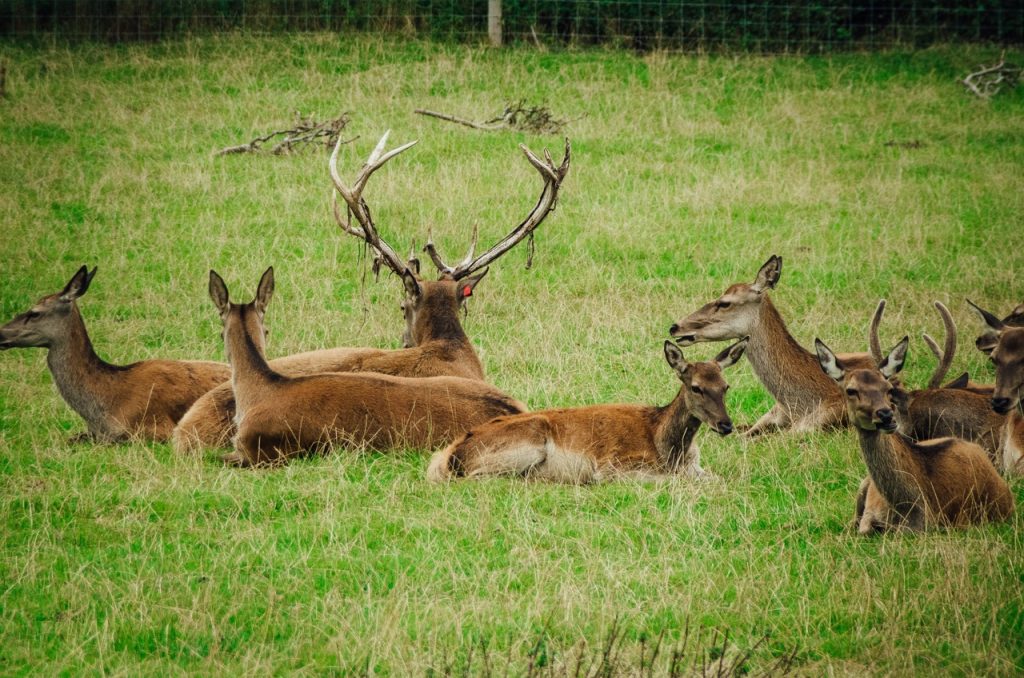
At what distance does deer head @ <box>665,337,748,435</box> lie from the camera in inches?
253

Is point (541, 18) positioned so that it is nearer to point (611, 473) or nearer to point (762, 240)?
point (762, 240)

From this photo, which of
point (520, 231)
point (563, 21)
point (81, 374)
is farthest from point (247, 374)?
point (563, 21)

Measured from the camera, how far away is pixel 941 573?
5.10 m

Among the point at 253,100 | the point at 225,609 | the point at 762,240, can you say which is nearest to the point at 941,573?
the point at 225,609

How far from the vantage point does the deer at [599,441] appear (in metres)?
6.47

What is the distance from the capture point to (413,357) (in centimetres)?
803

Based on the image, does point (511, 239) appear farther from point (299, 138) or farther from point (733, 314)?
point (299, 138)

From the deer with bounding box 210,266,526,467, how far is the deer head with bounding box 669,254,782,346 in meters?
1.61

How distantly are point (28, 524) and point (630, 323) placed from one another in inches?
185

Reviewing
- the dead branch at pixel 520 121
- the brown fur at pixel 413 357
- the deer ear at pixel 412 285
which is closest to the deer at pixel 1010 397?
the brown fur at pixel 413 357

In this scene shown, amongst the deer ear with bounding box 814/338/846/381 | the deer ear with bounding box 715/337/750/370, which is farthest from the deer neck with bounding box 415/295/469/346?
the deer ear with bounding box 814/338/846/381

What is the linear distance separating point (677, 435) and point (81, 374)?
10.9ft

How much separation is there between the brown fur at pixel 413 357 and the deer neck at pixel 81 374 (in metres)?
0.55

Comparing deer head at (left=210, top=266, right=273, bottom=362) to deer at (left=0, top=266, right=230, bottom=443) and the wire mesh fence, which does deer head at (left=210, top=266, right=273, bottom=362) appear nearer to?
deer at (left=0, top=266, right=230, bottom=443)
